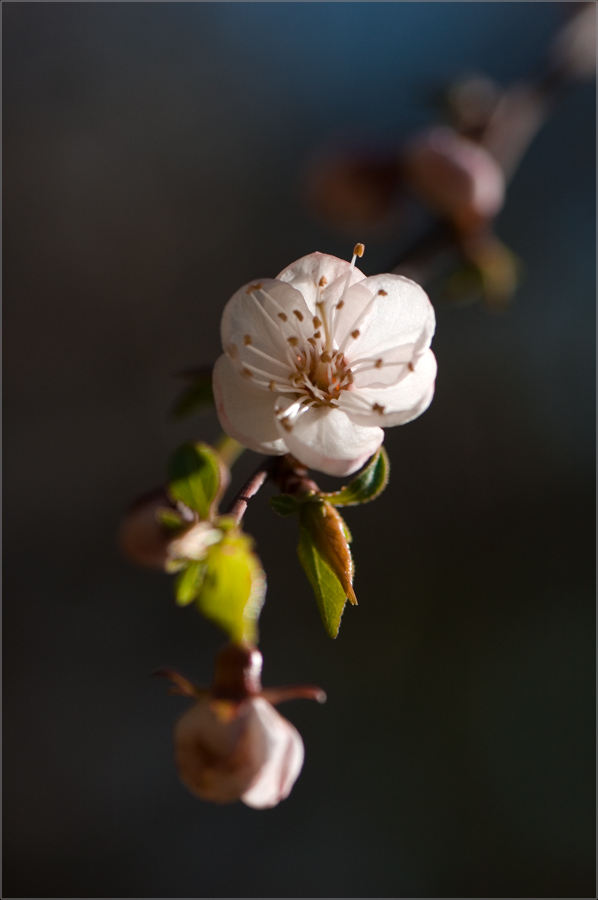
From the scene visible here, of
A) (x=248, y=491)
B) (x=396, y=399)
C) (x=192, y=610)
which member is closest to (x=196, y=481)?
(x=248, y=491)

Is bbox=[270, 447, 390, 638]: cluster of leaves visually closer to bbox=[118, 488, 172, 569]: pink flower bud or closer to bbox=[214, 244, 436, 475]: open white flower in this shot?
bbox=[214, 244, 436, 475]: open white flower

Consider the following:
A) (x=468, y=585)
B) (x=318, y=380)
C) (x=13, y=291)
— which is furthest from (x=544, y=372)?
(x=318, y=380)

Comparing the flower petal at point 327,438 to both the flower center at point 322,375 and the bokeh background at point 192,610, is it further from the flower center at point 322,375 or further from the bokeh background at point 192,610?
the bokeh background at point 192,610

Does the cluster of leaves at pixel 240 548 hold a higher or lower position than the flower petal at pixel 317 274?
lower

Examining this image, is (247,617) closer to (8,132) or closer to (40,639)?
(40,639)

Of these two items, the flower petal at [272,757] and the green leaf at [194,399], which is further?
the green leaf at [194,399]

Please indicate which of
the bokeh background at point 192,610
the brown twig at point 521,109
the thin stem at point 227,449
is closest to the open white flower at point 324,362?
the thin stem at point 227,449

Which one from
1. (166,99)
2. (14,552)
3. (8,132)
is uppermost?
(166,99)

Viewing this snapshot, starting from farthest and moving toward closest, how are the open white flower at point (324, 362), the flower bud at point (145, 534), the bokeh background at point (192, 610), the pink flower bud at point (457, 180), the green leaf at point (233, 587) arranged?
the bokeh background at point (192, 610) < the pink flower bud at point (457, 180) < the flower bud at point (145, 534) < the open white flower at point (324, 362) < the green leaf at point (233, 587)
